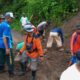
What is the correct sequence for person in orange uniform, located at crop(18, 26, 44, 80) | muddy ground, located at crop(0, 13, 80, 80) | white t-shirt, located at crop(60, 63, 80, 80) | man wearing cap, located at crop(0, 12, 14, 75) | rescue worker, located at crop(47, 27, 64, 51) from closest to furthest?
white t-shirt, located at crop(60, 63, 80, 80), person in orange uniform, located at crop(18, 26, 44, 80), man wearing cap, located at crop(0, 12, 14, 75), muddy ground, located at crop(0, 13, 80, 80), rescue worker, located at crop(47, 27, 64, 51)

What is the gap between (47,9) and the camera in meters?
21.4

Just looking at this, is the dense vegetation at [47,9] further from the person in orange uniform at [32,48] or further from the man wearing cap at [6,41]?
the person in orange uniform at [32,48]

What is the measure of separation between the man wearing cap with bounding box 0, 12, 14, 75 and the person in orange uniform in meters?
0.44

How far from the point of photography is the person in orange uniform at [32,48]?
10.7 metres

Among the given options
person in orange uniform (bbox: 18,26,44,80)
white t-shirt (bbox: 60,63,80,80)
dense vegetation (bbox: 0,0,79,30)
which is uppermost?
white t-shirt (bbox: 60,63,80,80)

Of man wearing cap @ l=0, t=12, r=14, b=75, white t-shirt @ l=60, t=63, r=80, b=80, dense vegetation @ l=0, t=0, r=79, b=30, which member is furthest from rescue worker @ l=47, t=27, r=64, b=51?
white t-shirt @ l=60, t=63, r=80, b=80

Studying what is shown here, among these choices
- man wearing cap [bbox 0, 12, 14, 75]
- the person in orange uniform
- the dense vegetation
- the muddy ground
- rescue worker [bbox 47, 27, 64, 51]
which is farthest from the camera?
the dense vegetation

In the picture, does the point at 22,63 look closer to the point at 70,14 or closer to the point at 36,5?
the point at 70,14

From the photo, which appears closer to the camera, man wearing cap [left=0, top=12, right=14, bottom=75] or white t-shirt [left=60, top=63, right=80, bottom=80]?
white t-shirt [left=60, top=63, right=80, bottom=80]

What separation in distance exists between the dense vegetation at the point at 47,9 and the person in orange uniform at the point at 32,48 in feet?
28.1

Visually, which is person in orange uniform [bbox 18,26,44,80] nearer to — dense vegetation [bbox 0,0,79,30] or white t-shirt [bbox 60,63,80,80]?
white t-shirt [bbox 60,63,80,80]

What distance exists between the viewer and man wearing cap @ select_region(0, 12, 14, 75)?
1090cm

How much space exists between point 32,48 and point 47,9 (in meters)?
10.8

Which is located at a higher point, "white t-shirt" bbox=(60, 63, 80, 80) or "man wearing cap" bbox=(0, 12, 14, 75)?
"white t-shirt" bbox=(60, 63, 80, 80)
